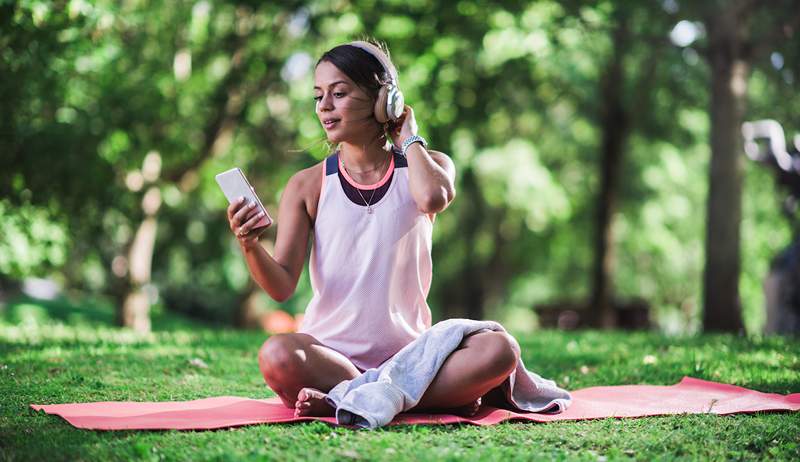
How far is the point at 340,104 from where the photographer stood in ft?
15.0

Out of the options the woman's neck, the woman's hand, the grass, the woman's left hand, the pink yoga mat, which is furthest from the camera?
the woman's neck

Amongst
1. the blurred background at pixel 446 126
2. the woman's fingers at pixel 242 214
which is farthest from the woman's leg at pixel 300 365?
the blurred background at pixel 446 126

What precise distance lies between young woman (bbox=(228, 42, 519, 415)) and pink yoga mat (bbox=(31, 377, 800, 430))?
0.16 metres

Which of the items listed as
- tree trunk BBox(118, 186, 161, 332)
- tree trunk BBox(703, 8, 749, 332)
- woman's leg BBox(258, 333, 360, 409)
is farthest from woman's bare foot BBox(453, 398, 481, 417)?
tree trunk BBox(118, 186, 161, 332)

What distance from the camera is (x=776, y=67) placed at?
13.6 meters

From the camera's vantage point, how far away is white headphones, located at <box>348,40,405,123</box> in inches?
179

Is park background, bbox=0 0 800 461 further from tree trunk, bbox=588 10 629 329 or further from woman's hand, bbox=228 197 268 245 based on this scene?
woman's hand, bbox=228 197 268 245

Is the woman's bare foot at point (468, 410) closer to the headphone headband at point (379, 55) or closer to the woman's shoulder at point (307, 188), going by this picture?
the woman's shoulder at point (307, 188)

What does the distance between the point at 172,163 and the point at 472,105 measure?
558cm

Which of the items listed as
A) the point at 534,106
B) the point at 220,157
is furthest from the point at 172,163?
the point at 534,106

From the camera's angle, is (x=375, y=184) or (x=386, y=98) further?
(x=375, y=184)

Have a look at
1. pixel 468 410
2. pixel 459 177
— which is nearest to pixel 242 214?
pixel 468 410

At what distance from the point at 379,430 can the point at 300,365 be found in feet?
1.99

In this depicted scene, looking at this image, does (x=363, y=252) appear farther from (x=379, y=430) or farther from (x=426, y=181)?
(x=379, y=430)
